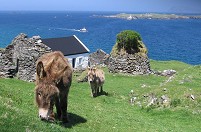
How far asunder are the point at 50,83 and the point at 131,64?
36.1 m

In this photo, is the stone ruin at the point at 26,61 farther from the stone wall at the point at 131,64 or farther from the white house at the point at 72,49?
the white house at the point at 72,49

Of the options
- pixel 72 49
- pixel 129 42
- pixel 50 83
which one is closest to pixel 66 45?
pixel 72 49

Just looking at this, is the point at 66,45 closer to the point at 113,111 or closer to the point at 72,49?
the point at 72,49

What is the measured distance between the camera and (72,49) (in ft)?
212

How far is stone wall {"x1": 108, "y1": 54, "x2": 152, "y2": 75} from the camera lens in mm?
49281

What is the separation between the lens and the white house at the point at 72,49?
62.8 m

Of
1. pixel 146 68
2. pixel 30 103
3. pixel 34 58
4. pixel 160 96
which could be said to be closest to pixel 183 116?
pixel 160 96

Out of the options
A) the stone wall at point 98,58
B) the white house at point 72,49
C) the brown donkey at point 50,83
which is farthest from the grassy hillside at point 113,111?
the stone wall at point 98,58

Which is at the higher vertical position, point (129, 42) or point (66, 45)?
point (129, 42)

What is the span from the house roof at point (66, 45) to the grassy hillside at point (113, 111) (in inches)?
999

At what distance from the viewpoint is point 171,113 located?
25203mm

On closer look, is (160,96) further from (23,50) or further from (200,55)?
(200,55)

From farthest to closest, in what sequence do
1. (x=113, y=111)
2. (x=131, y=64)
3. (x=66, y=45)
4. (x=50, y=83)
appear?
(x=66, y=45) → (x=131, y=64) → (x=113, y=111) → (x=50, y=83)

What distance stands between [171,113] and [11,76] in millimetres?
16043
